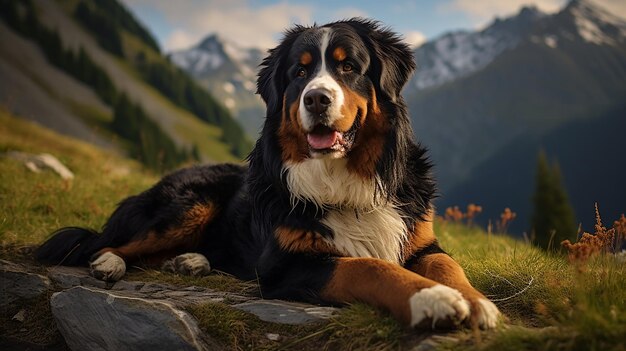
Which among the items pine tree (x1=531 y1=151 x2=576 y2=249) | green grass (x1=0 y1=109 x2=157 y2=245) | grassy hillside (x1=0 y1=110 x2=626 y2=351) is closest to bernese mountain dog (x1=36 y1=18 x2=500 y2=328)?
grassy hillside (x1=0 y1=110 x2=626 y2=351)

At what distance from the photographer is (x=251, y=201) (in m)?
4.76

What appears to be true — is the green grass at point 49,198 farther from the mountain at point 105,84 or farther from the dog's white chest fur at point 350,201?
the mountain at point 105,84

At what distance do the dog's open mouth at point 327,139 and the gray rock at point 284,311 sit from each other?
1.18 meters

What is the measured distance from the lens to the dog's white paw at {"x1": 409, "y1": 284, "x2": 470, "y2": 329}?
2.74 metres

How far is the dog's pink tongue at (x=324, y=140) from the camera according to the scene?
149 inches

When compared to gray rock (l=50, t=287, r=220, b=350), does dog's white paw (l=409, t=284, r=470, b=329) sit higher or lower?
higher

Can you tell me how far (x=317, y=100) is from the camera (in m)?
3.61

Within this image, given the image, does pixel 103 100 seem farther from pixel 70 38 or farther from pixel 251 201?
pixel 251 201

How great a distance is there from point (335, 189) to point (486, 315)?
1.64 meters

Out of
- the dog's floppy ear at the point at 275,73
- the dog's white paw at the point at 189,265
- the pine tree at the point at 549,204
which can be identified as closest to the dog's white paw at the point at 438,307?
the dog's floppy ear at the point at 275,73

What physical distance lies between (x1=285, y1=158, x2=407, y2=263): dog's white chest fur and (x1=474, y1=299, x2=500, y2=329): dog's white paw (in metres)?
1.17

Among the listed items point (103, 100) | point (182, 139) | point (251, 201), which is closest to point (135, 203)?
point (251, 201)

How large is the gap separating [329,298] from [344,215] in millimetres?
863

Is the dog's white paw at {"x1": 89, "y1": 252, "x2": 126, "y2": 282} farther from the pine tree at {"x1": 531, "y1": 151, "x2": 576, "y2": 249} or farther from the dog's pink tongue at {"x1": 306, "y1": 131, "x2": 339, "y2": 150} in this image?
the pine tree at {"x1": 531, "y1": 151, "x2": 576, "y2": 249}
